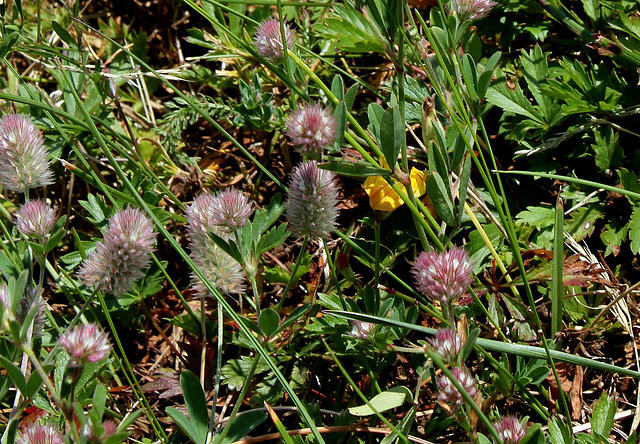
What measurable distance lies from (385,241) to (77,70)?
4.22 ft

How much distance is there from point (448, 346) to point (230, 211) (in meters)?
0.61

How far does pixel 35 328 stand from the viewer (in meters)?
1.65

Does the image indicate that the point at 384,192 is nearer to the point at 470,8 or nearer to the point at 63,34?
the point at 470,8

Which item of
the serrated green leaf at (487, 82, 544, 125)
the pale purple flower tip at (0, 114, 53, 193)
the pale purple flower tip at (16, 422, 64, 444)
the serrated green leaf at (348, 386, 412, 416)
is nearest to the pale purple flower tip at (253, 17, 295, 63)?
the pale purple flower tip at (0, 114, 53, 193)

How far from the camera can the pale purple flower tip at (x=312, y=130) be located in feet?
4.50

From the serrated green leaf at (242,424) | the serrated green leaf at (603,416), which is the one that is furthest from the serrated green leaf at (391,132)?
the serrated green leaf at (603,416)

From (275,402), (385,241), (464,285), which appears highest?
(464,285)

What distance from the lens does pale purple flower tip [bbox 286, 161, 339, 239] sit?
1.52 m

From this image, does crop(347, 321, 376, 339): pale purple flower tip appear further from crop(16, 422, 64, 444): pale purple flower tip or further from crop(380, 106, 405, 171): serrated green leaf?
crop(16, 422, 64, 444): pale purple flower tip

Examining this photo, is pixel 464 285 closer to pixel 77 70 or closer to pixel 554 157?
pixel 554 157

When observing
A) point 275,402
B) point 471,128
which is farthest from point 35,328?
point 471,128

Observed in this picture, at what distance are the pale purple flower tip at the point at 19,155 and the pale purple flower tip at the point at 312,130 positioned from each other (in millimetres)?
757

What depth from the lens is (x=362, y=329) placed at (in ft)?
5.57

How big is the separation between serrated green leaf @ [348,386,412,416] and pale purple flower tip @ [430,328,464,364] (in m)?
0.36
